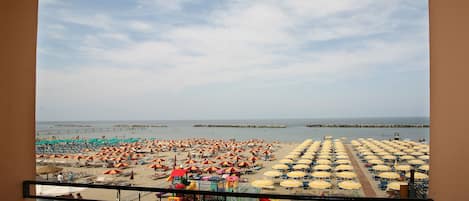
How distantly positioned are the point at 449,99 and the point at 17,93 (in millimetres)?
1825

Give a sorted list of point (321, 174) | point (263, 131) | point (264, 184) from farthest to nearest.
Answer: point (263, 131)
point (321, 174)
point (264, 184)

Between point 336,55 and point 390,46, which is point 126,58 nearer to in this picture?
point 336,55

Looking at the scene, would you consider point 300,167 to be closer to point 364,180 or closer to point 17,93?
point 364,180

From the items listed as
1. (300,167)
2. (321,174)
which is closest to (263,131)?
(300,167)

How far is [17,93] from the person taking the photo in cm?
153

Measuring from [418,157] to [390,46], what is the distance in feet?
27.3

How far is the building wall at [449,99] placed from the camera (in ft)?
3.64

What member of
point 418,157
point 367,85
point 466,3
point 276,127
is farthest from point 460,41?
point 276,127

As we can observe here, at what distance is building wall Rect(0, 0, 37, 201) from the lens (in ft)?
4.87

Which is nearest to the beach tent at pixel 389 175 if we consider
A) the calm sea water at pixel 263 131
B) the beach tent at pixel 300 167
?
the beach tent at pixel 300 167

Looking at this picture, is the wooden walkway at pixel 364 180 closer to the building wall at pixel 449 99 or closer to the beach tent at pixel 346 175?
the beach tent at pixel 346 175

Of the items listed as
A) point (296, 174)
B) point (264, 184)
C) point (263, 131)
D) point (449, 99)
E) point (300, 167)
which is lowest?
point (264, 184)

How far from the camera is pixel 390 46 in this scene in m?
17.2

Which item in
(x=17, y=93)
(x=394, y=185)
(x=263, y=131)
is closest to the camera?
(x=17, y=93)
